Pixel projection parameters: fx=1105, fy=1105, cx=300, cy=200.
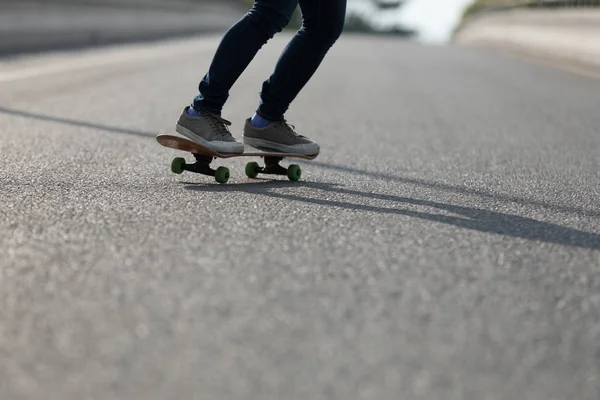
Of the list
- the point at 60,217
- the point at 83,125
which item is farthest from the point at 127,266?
the point at 83,125

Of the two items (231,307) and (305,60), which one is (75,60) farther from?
(231,307)

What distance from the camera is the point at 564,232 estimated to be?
4.28 meters

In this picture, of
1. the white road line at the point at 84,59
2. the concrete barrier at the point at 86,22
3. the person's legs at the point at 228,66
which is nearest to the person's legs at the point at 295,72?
the person's legs at the point at 228,66

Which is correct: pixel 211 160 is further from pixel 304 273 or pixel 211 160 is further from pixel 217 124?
pixel 304 273

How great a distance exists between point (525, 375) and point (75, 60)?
13875 mm

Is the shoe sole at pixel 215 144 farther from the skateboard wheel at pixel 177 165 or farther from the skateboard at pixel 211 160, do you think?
the skateboard wheel at pixel 177 165

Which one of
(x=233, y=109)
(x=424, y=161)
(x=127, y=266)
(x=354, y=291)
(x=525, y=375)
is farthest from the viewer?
(x=233, y=109)

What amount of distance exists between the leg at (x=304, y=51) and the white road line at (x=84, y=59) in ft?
21.5

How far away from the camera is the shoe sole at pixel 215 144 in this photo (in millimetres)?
5207

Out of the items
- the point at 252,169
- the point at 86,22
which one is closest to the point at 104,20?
the point at 86,22

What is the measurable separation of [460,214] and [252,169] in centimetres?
139

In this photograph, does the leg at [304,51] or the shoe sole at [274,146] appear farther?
the shoe sole at [274,146]

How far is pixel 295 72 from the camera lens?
5441mm

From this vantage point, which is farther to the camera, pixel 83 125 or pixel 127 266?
pixel 83 125
